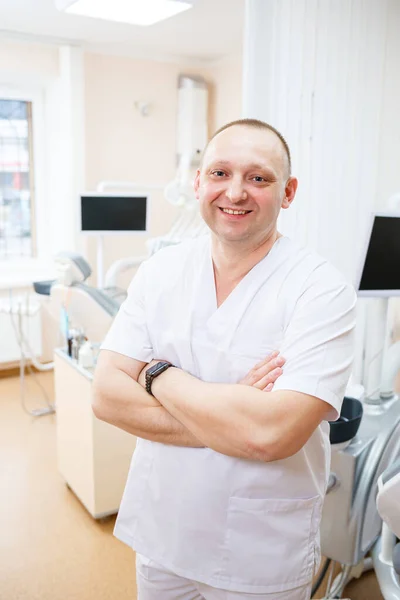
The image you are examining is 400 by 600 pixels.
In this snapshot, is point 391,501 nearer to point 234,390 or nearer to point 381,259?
point 234,390

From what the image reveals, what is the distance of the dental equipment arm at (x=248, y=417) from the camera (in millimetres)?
1057

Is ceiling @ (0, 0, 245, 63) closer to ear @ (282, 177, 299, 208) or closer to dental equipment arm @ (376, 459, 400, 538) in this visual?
ear @ (282, 177, 299, 208)

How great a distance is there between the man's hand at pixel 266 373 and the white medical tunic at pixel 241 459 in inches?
0.7

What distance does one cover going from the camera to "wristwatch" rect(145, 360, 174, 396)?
3.97ft

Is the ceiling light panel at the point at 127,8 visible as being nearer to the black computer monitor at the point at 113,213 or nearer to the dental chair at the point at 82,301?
the black computer monitor at the point at 113,213

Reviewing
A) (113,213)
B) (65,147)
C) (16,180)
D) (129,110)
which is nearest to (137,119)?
(129,110)

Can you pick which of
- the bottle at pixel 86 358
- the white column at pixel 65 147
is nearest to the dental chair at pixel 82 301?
the bottle at pixel 86 358

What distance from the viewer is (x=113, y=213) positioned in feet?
11.8

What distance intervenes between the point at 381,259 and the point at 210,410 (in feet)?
3.55

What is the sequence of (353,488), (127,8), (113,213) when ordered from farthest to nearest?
(113,213), (127,8), (353,488)

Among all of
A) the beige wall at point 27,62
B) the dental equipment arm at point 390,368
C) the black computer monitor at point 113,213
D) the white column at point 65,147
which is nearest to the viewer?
the dental equipment arm at point 390,368

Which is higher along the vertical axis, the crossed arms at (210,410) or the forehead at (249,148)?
the forehead at (249,148)

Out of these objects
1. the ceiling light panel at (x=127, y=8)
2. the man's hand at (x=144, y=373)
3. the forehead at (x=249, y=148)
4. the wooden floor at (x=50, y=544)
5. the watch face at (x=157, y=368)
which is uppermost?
the ceiling light panel at (x=127, y=8)

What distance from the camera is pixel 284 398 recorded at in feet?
3.48
